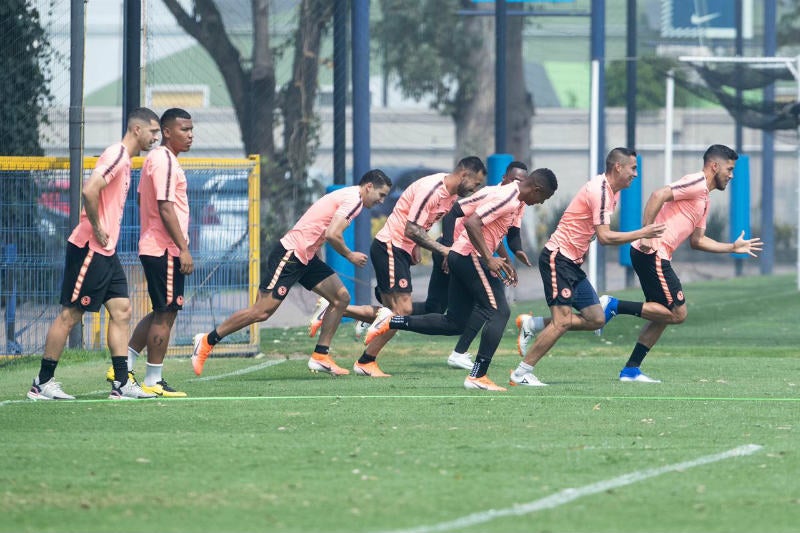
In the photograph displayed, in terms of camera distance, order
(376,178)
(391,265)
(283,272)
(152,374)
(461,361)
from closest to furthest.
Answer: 1. (152,374)
2. (283,272)
3. (376,178)
4. (391,265)
5. (461,361)

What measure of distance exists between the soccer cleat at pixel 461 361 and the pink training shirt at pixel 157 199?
10.9ft

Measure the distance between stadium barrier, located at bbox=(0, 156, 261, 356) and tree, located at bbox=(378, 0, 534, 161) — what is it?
20.7 meters

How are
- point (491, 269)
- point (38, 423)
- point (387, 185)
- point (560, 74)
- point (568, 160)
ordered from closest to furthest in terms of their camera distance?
1. point (38, 423)
2. point (491, 269)
3. point (387, 185)
4. point (568, 160)
5. point (560, 74)

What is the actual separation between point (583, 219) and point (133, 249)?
4556 mm

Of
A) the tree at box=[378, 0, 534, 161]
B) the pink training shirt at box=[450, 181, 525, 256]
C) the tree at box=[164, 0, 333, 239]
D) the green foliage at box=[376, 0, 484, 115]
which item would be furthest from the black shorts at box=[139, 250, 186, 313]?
the green foliage at box=[376, 0, 484, 115]

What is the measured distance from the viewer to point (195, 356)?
38.9ft

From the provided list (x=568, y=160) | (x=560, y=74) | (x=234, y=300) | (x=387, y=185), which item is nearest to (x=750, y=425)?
(x=387, y=185)

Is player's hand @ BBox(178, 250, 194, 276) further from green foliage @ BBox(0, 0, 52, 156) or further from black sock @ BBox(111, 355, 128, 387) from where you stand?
green foliage @ BBox(0, 0, 52, 156)

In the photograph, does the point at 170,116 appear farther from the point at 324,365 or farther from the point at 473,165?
the point at 324,365

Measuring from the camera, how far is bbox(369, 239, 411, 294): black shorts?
12.8m

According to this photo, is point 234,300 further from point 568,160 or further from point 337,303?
point 568,160

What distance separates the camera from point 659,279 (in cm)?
1188

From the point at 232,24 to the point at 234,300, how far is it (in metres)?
5.30

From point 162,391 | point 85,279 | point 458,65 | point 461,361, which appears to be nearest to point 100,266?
point 85,279
